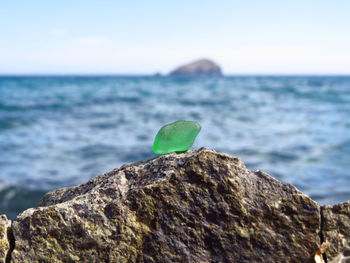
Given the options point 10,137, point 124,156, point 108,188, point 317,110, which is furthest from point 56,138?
point 317,110

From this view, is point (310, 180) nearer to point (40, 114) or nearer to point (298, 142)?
point (298, 142)

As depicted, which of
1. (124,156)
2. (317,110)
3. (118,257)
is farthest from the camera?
(317,110)

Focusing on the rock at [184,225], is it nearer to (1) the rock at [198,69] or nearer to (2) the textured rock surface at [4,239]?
(2) the textured rock surface at [4,239]

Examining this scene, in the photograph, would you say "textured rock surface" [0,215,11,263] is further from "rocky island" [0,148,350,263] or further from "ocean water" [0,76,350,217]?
"ocean water" [0,76,350,217]

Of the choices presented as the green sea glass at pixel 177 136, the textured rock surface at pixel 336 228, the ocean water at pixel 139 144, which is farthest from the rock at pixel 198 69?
the textured rock surface at pixel 336 228

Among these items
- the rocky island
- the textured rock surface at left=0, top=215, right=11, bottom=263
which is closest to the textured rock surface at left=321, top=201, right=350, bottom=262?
the rocky island
